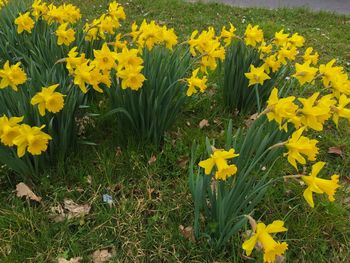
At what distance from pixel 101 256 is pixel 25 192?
2.11ft

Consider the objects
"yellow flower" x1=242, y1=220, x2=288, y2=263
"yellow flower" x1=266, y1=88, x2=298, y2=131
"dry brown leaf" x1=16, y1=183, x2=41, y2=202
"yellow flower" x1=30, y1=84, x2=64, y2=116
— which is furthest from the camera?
"dry brown leaf" x1=16, y1=183, x2=41, y2=202

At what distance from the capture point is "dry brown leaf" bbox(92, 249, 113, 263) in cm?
206

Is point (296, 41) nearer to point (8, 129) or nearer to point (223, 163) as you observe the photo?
point (223, 163)

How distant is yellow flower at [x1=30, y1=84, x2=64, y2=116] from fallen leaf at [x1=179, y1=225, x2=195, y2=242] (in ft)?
3.16

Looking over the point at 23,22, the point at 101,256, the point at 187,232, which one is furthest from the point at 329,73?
the point at 23,22

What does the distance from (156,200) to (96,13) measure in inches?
175

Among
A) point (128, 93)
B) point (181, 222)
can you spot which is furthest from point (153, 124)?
point (181, 222)

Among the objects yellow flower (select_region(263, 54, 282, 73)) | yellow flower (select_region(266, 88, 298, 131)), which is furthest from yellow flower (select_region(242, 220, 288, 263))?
yellow flower (select_region(263, 54, 282, 73))

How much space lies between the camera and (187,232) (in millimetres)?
2166

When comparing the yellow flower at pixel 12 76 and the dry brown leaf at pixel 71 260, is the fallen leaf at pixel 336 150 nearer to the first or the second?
the dry brown leaf at pixel 71 260

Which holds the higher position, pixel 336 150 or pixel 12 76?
pixel 12 76

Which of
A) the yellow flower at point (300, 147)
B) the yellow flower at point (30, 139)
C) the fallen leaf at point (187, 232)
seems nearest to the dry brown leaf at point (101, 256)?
the fallen leaf at point (187, 232)

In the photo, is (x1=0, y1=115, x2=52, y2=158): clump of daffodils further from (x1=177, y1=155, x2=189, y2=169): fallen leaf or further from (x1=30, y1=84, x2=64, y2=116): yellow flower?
(x1=177, y1=155, x2=189, y2=169): fallen leaf

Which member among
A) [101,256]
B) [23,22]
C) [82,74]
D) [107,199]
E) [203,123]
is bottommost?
[101,256]
